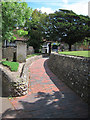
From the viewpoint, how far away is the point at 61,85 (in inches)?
348

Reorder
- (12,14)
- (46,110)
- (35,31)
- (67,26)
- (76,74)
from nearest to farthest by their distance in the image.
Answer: (46,110)
(76,74)
(12,14)
(35,31)
(67,26)

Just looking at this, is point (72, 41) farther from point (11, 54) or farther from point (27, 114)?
point (27, 114)

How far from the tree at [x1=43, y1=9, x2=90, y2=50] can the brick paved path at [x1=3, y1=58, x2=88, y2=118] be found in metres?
22.4

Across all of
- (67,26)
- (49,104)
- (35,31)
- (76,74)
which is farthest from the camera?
(67,26)

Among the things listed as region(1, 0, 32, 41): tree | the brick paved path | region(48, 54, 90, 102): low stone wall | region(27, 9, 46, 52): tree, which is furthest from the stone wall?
region(27, 9, 46, 52): tree

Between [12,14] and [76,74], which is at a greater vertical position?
[12,14]

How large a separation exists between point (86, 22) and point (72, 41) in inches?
200

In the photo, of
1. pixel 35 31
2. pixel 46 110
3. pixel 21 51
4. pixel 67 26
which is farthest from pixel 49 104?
pixel 67 26

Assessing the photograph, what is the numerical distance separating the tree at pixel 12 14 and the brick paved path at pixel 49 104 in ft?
21.8

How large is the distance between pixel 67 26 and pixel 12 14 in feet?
61.6

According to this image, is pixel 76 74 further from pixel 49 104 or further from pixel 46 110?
pixel 46 110

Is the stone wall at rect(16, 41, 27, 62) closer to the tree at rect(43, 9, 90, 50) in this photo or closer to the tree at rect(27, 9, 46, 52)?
the tree at rect(27, 9, 46, 52)

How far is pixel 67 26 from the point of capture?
2914 cm

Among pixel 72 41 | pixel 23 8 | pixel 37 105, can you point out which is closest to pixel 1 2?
pixel 23 8
